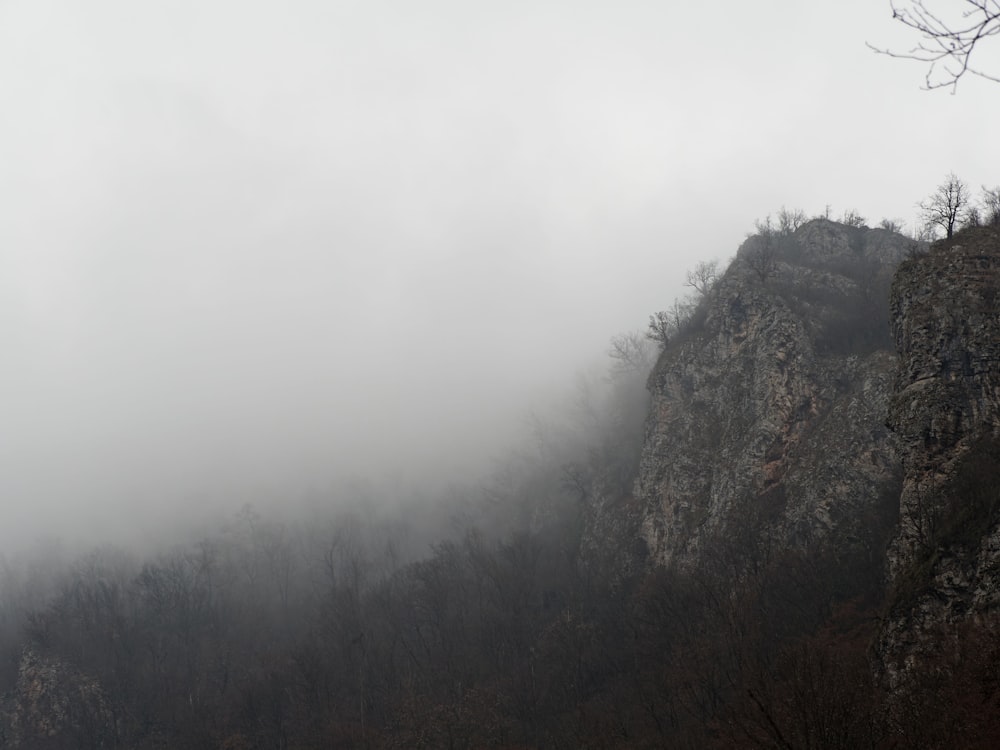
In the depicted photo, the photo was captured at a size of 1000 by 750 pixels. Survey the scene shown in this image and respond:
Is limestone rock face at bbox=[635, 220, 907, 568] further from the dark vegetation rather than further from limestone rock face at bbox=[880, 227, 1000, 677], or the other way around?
limestone rock face at bbox=[880, 227, 1000, 677]

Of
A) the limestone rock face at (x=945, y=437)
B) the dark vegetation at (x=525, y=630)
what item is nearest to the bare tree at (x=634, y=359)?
the dark vegetation at (x=525, y=630)

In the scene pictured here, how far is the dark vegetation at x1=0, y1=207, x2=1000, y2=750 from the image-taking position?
30.3m

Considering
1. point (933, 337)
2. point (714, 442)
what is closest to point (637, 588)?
point (714, 442)

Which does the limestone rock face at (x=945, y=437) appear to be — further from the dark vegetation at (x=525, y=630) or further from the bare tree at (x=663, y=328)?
the bare tree at (x=663, y=328)

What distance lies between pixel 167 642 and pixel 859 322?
380ft

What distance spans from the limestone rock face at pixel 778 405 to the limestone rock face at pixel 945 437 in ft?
49.1

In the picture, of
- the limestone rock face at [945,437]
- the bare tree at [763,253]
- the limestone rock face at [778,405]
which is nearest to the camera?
the limestone rock face at [945,437]

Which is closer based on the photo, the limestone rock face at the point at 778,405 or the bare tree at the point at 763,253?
the limestone rock face at the point at 778,405

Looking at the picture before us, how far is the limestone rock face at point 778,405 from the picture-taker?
181 ft

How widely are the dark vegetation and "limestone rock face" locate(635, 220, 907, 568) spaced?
953 mm

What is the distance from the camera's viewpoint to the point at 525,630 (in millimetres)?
83438

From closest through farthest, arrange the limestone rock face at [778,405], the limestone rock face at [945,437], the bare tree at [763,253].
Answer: the limestone rock face at [945,437] → the limestone rock face at [778,405] → the bare tree at [763,253]

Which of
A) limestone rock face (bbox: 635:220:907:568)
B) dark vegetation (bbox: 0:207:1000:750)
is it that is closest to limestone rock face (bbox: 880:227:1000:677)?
dark vegetation (bbox: 0:207:1000:750)

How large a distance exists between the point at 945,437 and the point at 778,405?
91.1 ft
